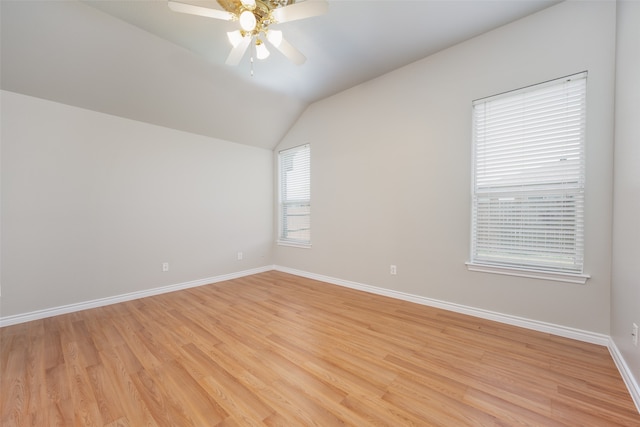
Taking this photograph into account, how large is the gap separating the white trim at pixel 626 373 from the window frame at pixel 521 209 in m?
0.52

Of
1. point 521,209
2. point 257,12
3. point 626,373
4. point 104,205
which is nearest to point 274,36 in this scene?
point 257,12

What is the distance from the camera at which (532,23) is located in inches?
90.4

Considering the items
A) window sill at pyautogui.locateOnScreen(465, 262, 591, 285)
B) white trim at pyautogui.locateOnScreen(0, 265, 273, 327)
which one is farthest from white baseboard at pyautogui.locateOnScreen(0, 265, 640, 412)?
window sill at pyautogui.locateOnScreen(465, 262, 591, 285)

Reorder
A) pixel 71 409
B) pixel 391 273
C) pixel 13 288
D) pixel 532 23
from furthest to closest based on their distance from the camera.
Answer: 1. pixel 391 273
2. pixel 13 288
3. pixel 532 23
4. pixel 71 409

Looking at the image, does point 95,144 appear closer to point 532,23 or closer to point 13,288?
point 13,288

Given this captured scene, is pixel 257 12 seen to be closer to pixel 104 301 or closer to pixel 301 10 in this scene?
pixel 301 10

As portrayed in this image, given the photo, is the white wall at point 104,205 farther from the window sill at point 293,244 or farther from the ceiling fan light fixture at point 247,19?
the ceiling fan light fixture at point 247,19

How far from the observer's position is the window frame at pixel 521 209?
2133mm

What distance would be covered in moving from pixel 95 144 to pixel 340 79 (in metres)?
3.20

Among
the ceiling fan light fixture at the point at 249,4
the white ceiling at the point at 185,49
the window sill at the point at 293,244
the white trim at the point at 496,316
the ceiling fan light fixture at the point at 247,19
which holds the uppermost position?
the white ceiling at the point at 185,49

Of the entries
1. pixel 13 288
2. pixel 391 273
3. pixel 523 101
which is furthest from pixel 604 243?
pixel 13 288

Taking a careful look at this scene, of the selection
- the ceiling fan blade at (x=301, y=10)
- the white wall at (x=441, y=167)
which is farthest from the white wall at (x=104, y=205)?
the ceiling fan blade at (x=301, y=10)

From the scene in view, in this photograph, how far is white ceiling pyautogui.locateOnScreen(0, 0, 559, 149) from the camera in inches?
86.7

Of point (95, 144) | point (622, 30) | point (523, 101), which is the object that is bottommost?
point (95, 144)
